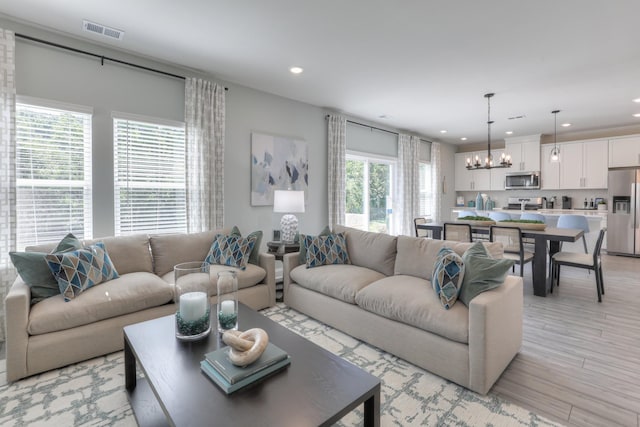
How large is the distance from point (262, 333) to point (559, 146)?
27.2 feet

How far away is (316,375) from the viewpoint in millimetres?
1450

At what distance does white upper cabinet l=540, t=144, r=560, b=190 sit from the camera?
285 inches

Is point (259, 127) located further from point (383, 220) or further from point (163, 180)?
point (383, 220)

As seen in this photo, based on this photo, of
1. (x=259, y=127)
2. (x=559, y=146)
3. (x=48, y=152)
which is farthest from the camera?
(x=559, y=146)

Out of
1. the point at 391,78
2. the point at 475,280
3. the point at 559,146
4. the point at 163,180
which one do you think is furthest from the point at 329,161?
the point at 559,146

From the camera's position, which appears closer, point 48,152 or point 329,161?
point 48,152

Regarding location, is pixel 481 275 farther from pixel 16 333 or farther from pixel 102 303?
pixel 16 333

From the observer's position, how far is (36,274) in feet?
7.75

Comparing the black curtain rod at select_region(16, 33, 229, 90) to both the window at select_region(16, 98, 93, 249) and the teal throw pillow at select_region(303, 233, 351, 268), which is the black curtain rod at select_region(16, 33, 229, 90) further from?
the teal throw pillow at select_region(303, 233, 351, 268)

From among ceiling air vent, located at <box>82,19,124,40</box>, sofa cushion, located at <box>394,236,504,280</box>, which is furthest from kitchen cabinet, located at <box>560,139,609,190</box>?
ceiling air vent, located at <box>82,19,124,40</box>

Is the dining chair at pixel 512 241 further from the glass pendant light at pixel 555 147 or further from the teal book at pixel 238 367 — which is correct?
the teal book at pixel 238 367

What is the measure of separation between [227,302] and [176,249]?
1800mm

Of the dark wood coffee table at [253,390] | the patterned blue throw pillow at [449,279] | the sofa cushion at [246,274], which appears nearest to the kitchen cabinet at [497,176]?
the patterned blue throw pillow at [449,279]

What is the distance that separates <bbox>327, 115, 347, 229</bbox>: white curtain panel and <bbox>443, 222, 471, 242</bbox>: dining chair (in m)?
1.74
